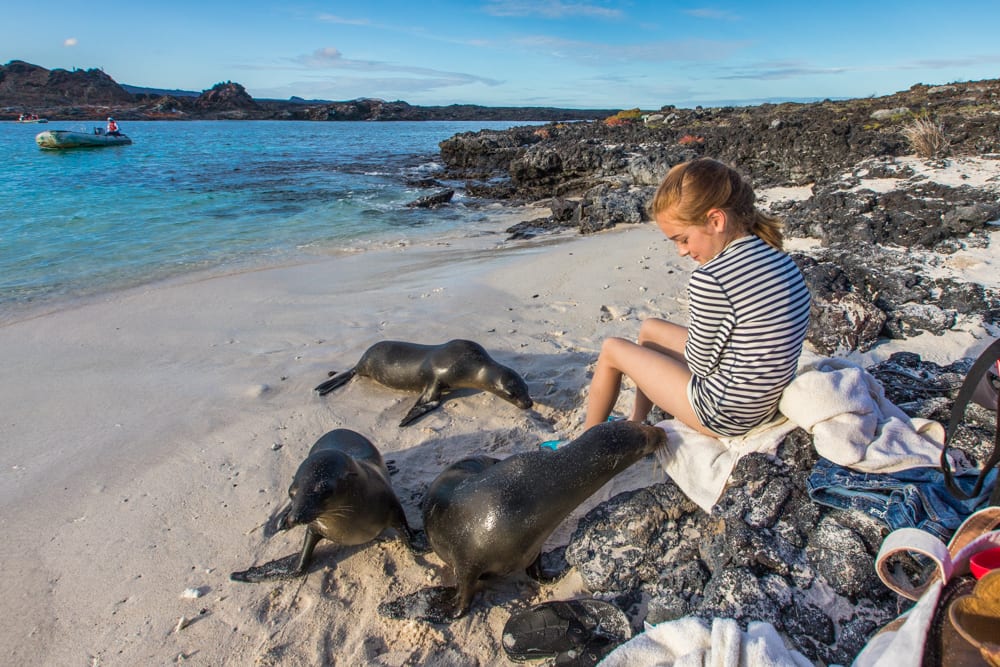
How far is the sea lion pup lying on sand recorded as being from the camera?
110 inches

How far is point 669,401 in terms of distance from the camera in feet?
10.7

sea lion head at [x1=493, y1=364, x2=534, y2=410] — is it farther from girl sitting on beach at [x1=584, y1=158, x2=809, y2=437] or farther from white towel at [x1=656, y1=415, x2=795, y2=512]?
girl sitting on beach at [x1=584, y1=158, x2=809, y2=437]

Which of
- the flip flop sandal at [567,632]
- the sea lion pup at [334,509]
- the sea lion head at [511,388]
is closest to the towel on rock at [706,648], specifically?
the flip flop sandal at [567,632]

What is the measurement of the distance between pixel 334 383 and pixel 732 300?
Answer: 3.37 metres

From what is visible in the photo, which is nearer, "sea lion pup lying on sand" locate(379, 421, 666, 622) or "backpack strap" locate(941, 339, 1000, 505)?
"backpack strap" locate(941, 339, 1000, 505)

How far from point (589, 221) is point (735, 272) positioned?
8902 mm

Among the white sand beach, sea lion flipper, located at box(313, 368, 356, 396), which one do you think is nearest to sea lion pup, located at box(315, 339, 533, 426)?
sea lion flipper, located at box(313, 368, 356, 396)

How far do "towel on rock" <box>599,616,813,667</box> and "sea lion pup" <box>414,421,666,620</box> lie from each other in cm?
81

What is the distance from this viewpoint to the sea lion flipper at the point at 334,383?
193 inches

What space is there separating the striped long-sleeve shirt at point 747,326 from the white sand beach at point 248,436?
697mm

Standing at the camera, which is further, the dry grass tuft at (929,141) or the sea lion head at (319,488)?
the dry grass tuft at (929,141)

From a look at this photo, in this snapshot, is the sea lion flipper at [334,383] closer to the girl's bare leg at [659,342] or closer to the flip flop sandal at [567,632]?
the girl's bare leg at [659,342]

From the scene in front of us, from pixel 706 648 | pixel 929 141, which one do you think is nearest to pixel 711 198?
pixel 706 648

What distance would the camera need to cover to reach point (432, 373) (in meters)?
4.88
